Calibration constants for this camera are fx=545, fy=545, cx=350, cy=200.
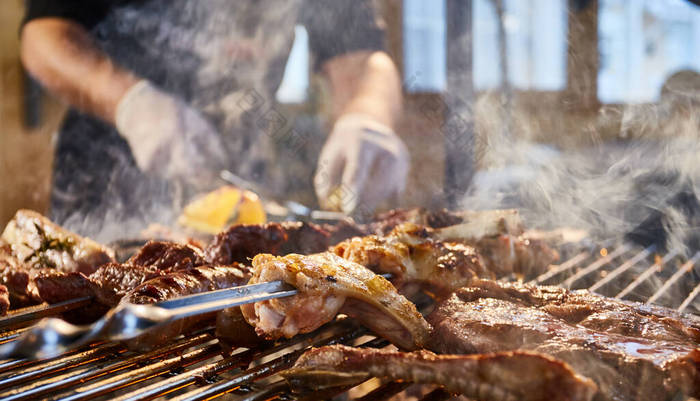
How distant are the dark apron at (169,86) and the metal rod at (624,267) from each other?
3.93 metres

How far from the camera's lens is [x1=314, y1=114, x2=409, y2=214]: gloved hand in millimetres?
5117

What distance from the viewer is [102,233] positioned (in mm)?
5148

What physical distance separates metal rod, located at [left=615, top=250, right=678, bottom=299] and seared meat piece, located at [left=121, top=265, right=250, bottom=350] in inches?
78.0

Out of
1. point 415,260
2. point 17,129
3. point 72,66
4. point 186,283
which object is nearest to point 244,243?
point 186,283

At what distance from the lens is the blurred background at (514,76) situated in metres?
8.61

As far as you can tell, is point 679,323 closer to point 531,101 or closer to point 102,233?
point 102,233

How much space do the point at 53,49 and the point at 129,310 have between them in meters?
5.16

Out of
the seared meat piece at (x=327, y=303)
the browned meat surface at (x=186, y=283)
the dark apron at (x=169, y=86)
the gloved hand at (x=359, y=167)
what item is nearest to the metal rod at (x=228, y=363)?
the seared meat piece at (x=327, y=303)

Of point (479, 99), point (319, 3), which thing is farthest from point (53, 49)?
point (479, 99)

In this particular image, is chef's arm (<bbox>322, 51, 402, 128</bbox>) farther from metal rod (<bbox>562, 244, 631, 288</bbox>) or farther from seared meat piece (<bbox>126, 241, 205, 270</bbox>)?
seared meat piece (<bbox>126, 241, 205, 270</bbox>)

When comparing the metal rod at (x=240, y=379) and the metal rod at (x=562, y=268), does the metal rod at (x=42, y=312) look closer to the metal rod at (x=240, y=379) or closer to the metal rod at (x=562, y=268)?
the metal rod at (x=240, y=379)

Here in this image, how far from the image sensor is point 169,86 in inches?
269

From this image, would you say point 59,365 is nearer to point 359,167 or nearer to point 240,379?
point 240,379

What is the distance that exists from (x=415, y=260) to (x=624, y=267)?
61.6 inches
